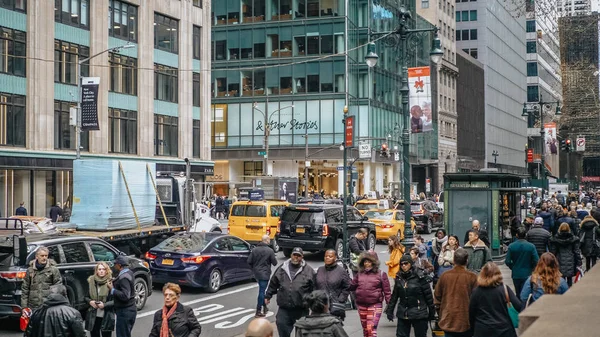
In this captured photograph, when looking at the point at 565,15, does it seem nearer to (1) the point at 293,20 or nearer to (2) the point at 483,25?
(1) the point at 293,20

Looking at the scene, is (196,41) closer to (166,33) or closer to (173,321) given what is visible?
(166,33)

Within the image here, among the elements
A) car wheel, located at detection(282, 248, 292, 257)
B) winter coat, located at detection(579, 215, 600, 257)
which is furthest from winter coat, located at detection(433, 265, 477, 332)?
car wheel, located at detection(282, 248, 292, 257)

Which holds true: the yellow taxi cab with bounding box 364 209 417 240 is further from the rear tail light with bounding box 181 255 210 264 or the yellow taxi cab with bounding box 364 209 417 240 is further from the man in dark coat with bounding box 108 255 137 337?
the man in dark coat with bounding box 108 255 137 337

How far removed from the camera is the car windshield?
17.6m

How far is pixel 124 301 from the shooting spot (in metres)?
10.5

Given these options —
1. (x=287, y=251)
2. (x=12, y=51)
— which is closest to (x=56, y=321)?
(x=287, y=251)

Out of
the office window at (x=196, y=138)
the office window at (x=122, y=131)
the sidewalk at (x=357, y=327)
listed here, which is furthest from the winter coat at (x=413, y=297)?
the office window at (x=196, y=138)

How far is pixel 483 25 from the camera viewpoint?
101m

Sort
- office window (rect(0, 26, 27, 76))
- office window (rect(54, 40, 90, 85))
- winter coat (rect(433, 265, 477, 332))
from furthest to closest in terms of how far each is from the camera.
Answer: office window (rect(54, 40, 90, 85)) < office window (rect(0, 26, 27, 76)) < winter coat (rect(433, 265, 477, 332))

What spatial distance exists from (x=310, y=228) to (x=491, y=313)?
49.3 feet

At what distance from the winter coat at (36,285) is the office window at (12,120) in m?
27.1

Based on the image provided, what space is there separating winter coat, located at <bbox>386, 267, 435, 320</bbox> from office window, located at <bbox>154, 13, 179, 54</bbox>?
1574 inches

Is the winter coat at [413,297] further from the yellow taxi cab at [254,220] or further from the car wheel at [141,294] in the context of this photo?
the yellow taxi cab at [254,220]

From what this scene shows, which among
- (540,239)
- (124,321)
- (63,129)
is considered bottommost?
(124,321)
